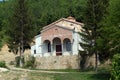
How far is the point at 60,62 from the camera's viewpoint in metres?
48.2

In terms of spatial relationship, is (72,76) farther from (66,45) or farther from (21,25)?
(66,45)

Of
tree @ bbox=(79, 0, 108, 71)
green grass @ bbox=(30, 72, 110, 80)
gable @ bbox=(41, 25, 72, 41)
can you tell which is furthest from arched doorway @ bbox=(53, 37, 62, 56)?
green grass @ bbox=(30, 72, 110, 80)

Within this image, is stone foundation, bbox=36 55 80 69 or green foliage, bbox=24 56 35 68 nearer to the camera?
stone foundation, bbox=36 55 80 69

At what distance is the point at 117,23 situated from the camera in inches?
1341

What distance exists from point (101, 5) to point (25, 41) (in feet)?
46.3

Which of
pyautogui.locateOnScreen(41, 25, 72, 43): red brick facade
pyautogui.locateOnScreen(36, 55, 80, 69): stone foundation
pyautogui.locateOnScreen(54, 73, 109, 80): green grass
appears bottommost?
pyautogui.locateOnScreen(54, 73, 109, 80): green grass

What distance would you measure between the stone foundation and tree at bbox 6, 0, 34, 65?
484cm

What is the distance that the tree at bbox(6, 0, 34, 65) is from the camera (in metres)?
51.7

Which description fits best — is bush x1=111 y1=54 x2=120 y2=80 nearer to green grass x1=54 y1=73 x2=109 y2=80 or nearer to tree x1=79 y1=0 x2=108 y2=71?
green grass x1=54 y1=73 x2=109 y2=80

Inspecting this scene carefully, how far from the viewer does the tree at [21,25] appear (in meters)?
51.7

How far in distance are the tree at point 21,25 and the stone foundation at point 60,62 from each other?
4.84m

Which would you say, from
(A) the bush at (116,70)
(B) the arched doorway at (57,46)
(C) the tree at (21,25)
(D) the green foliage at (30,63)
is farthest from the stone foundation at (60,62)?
(A) the bush at (116,70)

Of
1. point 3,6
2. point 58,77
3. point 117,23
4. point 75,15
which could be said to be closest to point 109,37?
point 117,23

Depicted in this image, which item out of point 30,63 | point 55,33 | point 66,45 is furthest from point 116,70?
point 66,45
